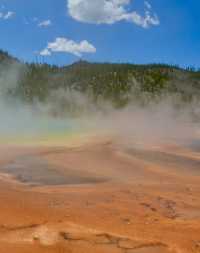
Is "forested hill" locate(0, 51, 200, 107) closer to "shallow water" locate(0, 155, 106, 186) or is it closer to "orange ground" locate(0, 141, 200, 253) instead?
"shallow water" locate(0, 155, 106, 186)

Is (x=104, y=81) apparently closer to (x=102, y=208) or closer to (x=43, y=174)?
(x=43, y=174)

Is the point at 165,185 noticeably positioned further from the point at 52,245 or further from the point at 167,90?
the point at 167,90

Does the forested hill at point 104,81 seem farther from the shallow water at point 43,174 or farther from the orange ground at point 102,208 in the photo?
the orange ground at point 102,208

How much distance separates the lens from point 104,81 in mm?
29281

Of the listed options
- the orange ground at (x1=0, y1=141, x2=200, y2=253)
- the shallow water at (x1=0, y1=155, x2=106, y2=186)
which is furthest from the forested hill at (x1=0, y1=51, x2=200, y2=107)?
the orange ground at (x1=0, y1=141, x2=200, y2=253)

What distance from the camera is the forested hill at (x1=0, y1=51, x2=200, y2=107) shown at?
25312mm

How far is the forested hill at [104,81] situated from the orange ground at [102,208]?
17.7 metres

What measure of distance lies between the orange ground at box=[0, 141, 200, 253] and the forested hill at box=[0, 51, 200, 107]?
17.7 meters

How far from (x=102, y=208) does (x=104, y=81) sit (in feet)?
85.1

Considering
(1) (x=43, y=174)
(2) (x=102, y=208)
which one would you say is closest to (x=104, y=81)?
(1) (x=43, y=174)

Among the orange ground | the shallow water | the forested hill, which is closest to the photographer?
the orange ground

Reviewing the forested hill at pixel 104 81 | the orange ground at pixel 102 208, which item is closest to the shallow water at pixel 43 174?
the orange ground at pixel 102 208

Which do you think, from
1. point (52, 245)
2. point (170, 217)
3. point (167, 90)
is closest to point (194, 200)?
point (170, 217)

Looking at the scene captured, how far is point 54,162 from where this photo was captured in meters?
6.66
